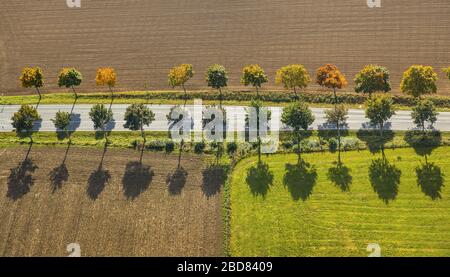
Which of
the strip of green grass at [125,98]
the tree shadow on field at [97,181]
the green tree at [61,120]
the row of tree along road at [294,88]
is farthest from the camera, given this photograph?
the strip of green grass at [125,98]

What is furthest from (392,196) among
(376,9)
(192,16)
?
(192,16)

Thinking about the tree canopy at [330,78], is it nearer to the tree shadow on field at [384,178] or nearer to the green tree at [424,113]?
the green tree at [424,113]

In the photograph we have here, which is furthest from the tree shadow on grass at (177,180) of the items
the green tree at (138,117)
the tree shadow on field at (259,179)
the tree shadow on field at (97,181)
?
the tree shadow on field at (259,179)

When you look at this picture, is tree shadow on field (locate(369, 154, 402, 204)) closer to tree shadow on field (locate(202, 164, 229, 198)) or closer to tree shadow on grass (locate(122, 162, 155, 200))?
tree shadow on field (locate(202, 164, 229, 198))

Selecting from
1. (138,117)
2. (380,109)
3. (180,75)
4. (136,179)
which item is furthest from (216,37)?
(136,179)

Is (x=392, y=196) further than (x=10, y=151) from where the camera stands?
No

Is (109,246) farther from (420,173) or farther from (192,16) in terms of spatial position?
(192,16)

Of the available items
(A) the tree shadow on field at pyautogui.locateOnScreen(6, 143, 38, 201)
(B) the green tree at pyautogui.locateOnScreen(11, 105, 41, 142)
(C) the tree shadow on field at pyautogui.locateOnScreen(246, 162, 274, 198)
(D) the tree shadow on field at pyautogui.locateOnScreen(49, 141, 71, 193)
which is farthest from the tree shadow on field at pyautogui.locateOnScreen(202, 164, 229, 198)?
(B) the green tree at pyautogui.locateOnScreen(11, 105, 41, 142)
